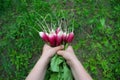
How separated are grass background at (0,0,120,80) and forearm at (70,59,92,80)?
40 centimetres

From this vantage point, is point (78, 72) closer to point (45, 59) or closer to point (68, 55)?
point (68, 55)

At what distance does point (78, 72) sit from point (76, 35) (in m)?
0.64

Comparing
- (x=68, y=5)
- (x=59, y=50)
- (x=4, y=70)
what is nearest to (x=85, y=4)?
(x=68, y=5)

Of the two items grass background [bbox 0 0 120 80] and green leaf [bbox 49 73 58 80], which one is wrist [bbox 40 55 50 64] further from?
grass background [bbox 0 0 120 80]

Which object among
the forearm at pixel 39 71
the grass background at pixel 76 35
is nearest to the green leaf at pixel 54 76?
the forearm at pixel 39 71

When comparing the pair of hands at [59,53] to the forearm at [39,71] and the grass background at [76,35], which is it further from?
the grass background at [76,35]

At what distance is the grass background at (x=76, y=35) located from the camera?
346 centimetres

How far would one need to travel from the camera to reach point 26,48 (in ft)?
11.5

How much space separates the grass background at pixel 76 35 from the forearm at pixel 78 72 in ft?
1.32

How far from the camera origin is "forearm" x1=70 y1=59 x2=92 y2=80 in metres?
3.01

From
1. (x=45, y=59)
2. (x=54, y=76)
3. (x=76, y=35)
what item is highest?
(x=76, y=35)

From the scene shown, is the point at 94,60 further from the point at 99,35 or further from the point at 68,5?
the point at 68,5

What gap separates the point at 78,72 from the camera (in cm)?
303

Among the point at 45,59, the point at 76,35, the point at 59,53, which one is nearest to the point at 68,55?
the point at 59,53
